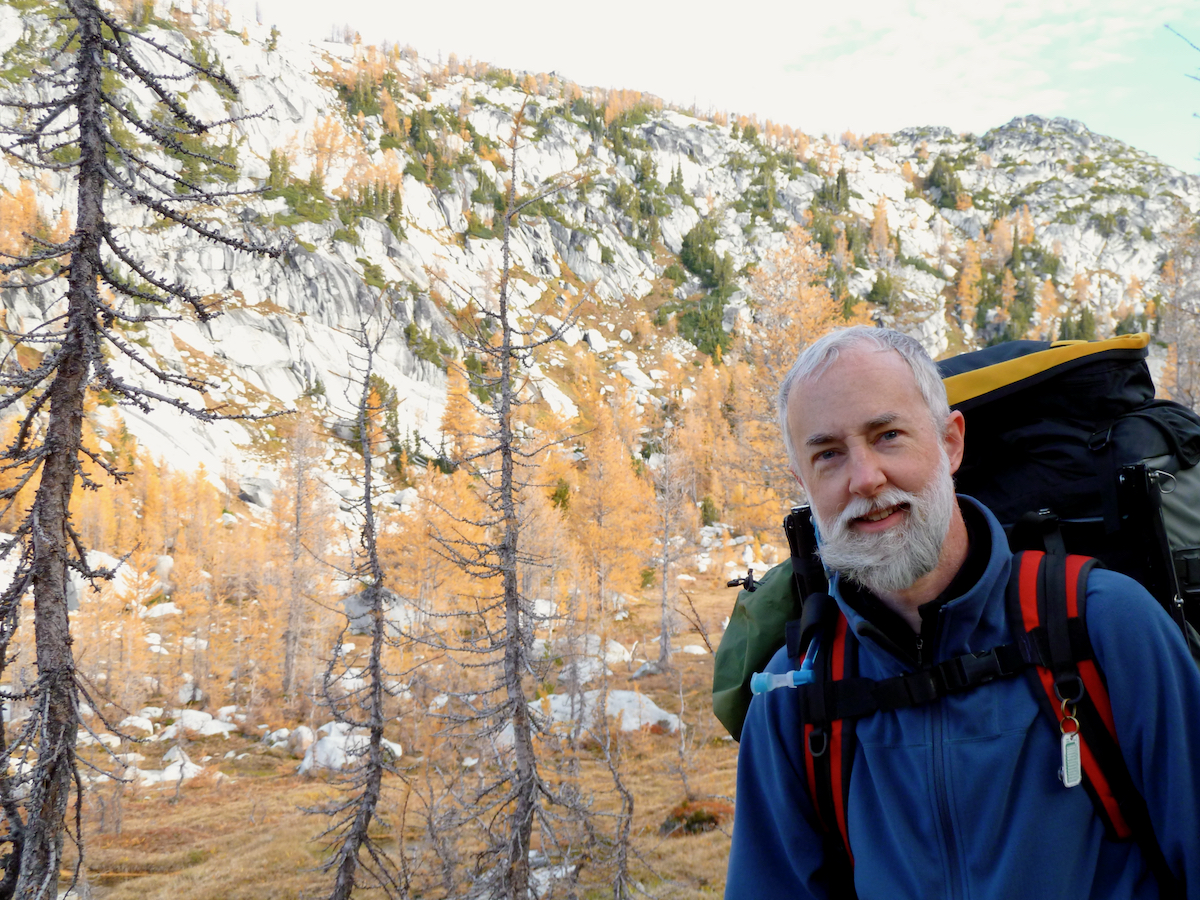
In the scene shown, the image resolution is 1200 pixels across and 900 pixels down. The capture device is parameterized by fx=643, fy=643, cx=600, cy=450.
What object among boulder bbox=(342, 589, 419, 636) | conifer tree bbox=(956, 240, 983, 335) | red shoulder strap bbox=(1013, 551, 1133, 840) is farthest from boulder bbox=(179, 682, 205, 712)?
conifer tree bbox=(956, 240, 983, 335)

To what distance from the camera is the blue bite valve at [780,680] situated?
1.72 metres

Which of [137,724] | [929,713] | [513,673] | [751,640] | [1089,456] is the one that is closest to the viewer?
[929,713]

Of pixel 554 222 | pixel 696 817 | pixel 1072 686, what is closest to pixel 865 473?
pixel 1072 686

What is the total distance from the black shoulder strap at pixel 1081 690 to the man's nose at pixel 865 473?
16.2 inches

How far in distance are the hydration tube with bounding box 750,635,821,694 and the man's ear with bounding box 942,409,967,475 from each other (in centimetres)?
64

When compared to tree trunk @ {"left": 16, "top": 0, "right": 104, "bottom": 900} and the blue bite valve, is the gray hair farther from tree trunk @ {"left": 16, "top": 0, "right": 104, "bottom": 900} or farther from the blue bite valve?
tree trunk @ {"left": 16, "top": 0, "right": 104, "bottom": 900}

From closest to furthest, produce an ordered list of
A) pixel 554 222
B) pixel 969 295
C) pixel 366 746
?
pixel 366 746, pixel 969 295, pixel 554 222

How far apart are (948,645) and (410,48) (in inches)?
7630

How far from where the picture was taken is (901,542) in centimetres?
167

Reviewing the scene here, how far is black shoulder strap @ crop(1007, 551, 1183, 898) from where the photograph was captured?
1335mm

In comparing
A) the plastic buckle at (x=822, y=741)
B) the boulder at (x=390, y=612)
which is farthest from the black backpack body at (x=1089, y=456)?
the boulder at (x=390, y=612)

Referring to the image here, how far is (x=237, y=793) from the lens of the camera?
72.3ft

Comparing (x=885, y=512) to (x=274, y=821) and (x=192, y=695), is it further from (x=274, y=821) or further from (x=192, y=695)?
(x=192, y=695)

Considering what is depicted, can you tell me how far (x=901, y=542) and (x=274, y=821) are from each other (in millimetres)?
23326
